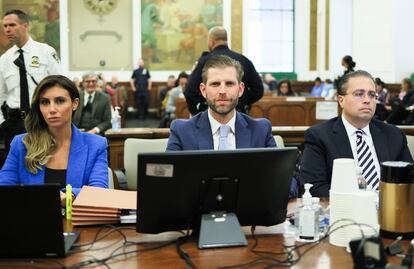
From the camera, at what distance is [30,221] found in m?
1.77

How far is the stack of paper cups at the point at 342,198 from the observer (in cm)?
190

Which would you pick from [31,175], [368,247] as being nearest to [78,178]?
[31,175]

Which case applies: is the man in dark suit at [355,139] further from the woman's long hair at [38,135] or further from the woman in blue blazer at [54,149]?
the woman's long hair at [38,135]

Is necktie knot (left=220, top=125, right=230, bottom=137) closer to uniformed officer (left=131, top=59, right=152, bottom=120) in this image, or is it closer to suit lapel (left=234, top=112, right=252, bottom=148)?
suit lapel (left=234, top=112, right=252, bottom=148)

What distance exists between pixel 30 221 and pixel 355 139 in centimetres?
207

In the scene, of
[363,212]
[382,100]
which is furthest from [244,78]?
[382,100]

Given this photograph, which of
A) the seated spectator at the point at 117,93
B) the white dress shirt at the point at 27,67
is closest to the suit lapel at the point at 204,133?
the white dress shirt at the point at 27,67

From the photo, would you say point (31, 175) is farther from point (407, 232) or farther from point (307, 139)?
point (407, 232)

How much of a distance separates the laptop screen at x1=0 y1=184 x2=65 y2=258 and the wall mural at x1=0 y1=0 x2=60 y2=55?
1510cm

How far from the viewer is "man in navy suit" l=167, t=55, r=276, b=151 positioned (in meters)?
2.89

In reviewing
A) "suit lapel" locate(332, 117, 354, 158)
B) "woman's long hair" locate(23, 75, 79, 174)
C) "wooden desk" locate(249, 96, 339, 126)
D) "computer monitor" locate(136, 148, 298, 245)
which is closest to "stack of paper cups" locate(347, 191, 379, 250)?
"computer monitor" locate(136, 148, 298, 245)

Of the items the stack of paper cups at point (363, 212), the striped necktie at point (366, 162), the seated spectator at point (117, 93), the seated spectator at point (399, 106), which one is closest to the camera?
the stack of paper cups at point (363, 212)

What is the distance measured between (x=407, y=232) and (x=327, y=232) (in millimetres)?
278

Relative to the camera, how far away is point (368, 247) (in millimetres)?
1370
